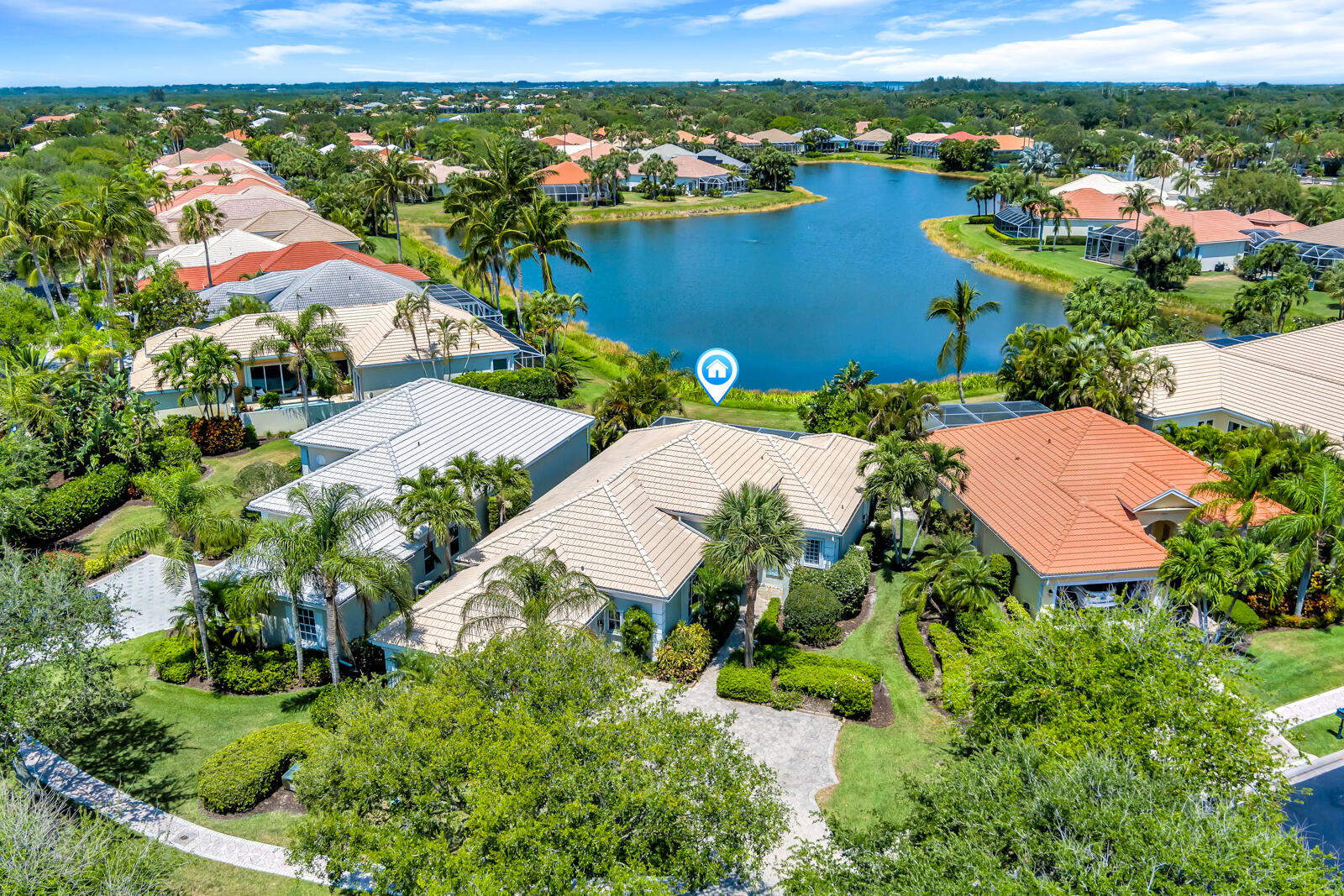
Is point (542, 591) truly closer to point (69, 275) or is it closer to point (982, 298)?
point (982, 298)

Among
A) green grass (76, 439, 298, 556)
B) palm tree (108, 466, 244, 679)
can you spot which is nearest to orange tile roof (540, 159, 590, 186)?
green grass (76, 439, 298, 556)

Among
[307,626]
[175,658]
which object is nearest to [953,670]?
[307,626]

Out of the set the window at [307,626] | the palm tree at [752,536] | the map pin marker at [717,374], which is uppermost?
the palm tree at [752,536]

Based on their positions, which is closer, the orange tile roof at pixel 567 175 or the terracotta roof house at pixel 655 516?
the terracotta roof house at pixel 655 516

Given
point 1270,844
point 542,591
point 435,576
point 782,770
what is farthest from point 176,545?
point 1270,844

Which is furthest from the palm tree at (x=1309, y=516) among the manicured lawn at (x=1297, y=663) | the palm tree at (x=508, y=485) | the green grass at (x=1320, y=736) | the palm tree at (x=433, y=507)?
the palm tree at (x=433, y=507)

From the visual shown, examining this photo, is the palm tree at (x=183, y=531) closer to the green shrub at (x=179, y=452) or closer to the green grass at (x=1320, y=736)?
the green shrub at (x=179, y=452)

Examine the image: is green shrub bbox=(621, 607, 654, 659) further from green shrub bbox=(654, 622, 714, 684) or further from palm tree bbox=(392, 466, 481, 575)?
palm tree bbox=(392, 466, 481, 575)
